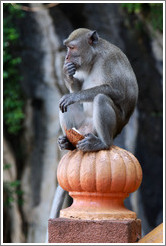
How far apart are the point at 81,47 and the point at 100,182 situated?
4.67 ft

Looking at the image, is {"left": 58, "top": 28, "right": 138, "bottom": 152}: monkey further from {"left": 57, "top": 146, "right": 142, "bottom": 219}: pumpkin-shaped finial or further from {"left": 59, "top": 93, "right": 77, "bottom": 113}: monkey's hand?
{"left": 57, "top": 146, "right": 142, "bottom": 219}: pumpkin-shaped finial

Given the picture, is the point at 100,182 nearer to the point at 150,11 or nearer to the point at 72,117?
the point at 72,117

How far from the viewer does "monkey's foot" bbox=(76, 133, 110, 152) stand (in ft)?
8.55

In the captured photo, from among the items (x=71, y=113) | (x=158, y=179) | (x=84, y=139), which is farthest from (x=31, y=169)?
(x=84, y=139)

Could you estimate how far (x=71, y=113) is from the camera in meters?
3.35

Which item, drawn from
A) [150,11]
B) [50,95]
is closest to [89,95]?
[50,95]

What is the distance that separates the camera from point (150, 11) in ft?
23.6

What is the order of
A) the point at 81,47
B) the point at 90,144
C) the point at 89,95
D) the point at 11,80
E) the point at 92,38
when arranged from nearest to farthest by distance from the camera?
1. the point at 90,144
2. the point at 89,95
3. the point at 81,47
4. the point at 92,38
5. the point at 11,80

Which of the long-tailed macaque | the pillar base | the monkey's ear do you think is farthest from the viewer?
the monkey's ear

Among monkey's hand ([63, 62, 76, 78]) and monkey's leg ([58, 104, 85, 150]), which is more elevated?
monkey's hand ([63, 62, 76, 78])

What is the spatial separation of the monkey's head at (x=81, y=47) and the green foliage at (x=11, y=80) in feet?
12.6

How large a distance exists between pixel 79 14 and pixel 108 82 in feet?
13.9

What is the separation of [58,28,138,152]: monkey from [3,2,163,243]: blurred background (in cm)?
364

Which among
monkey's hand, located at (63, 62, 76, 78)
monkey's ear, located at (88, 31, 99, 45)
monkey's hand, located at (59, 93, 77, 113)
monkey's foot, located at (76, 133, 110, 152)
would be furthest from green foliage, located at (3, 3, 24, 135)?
monkey's foot, located at (76, 133, 110, 152)
